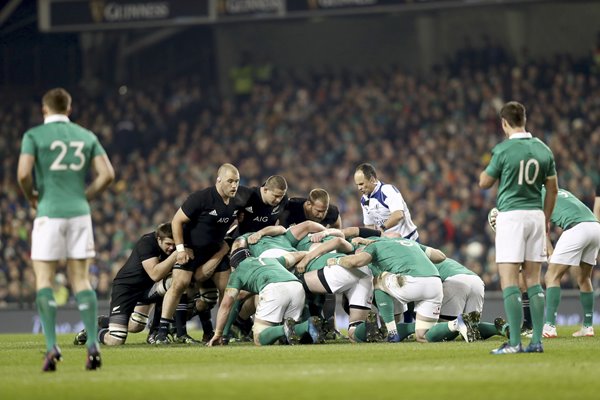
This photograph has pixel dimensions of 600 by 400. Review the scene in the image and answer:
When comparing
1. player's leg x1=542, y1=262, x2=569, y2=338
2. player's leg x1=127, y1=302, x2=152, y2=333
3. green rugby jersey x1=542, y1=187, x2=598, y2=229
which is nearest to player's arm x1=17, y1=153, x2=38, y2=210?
player's leg x1=127, y1=302, x2=152, y2=333

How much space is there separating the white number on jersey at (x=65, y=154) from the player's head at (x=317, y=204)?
5944 millimetres

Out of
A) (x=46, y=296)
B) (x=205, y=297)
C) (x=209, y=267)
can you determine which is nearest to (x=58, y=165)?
(x=46, y=296)

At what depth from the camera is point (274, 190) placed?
1512cm

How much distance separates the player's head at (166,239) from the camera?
1517cm

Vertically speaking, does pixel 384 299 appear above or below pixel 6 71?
below

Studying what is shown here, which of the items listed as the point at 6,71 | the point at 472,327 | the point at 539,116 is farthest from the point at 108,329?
the point at 6,71

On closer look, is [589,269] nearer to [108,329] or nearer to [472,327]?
[472,327]

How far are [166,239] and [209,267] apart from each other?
27.1 inches

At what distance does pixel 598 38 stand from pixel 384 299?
18107mm

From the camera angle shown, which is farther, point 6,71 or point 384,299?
point 6,71

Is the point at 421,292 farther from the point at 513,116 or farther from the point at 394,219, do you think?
the point at 513,116

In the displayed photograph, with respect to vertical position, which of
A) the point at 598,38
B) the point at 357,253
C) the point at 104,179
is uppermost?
the point at 598,38

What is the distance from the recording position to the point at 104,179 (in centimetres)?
1020

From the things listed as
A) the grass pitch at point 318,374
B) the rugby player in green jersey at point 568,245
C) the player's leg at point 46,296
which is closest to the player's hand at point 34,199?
the player's leg at point 46,296
